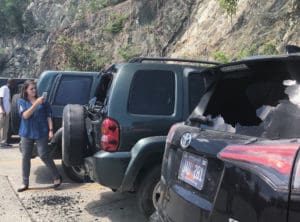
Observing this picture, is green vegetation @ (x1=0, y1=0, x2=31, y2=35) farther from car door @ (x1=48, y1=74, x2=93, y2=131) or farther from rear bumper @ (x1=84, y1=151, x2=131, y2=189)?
rear bumper @ (x1=84, y1=151, x2=131, y2=189)

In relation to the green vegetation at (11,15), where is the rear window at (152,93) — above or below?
below

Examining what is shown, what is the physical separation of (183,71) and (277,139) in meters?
3.45

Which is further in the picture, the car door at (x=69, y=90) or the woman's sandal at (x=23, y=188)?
the car door at (x=69, y=90)

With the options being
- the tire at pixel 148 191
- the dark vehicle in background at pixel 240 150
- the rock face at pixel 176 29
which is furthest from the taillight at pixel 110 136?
the rock face at pixel 176 29

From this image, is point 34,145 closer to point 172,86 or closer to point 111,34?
point 172,86

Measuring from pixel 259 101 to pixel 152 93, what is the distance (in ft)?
8.71

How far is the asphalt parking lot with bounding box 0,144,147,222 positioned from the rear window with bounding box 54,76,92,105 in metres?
1.40

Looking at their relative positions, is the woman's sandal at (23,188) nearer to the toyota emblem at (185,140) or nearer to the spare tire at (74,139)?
the spare tire at (74,139)

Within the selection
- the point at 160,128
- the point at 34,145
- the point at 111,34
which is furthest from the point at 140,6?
the point at 160,128

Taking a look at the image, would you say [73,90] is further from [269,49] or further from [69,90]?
[269,49]

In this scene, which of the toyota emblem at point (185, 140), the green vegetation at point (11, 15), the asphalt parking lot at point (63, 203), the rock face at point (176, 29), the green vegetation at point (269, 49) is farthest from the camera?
the green vegetation at point (11, 15)

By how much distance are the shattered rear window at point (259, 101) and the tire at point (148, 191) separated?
209 cm

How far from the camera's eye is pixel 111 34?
30.1 metres

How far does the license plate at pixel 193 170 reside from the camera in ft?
10.0
